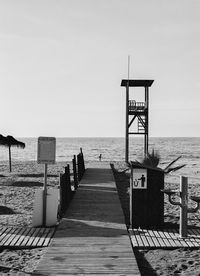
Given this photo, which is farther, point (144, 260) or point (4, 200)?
point (4, 200)

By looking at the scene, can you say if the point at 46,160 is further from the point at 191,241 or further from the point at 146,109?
the point at 146,109

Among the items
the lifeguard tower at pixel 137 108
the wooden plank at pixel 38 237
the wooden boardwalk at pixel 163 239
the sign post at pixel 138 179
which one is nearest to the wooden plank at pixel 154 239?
the wooden boardwalk at pixel 163 239

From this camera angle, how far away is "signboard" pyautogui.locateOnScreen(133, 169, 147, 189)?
8.77m

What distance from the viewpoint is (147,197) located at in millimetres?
8828

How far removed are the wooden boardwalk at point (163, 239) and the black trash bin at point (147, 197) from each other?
26cm

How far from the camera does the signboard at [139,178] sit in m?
8.77

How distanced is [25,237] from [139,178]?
2.55 meters

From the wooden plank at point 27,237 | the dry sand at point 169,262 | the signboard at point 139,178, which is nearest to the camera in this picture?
the dry sand at point 169,262

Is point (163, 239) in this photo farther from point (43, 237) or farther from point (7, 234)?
point (7, 234)

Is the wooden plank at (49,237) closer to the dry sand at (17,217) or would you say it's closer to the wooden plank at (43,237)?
the wooden plank at (43,237)

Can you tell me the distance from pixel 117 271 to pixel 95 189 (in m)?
10.3

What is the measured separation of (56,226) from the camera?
9.21 m

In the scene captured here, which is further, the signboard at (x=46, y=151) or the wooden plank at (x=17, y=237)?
the signboard at (x=46, y=151)

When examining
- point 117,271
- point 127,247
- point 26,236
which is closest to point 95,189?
point 26,236
